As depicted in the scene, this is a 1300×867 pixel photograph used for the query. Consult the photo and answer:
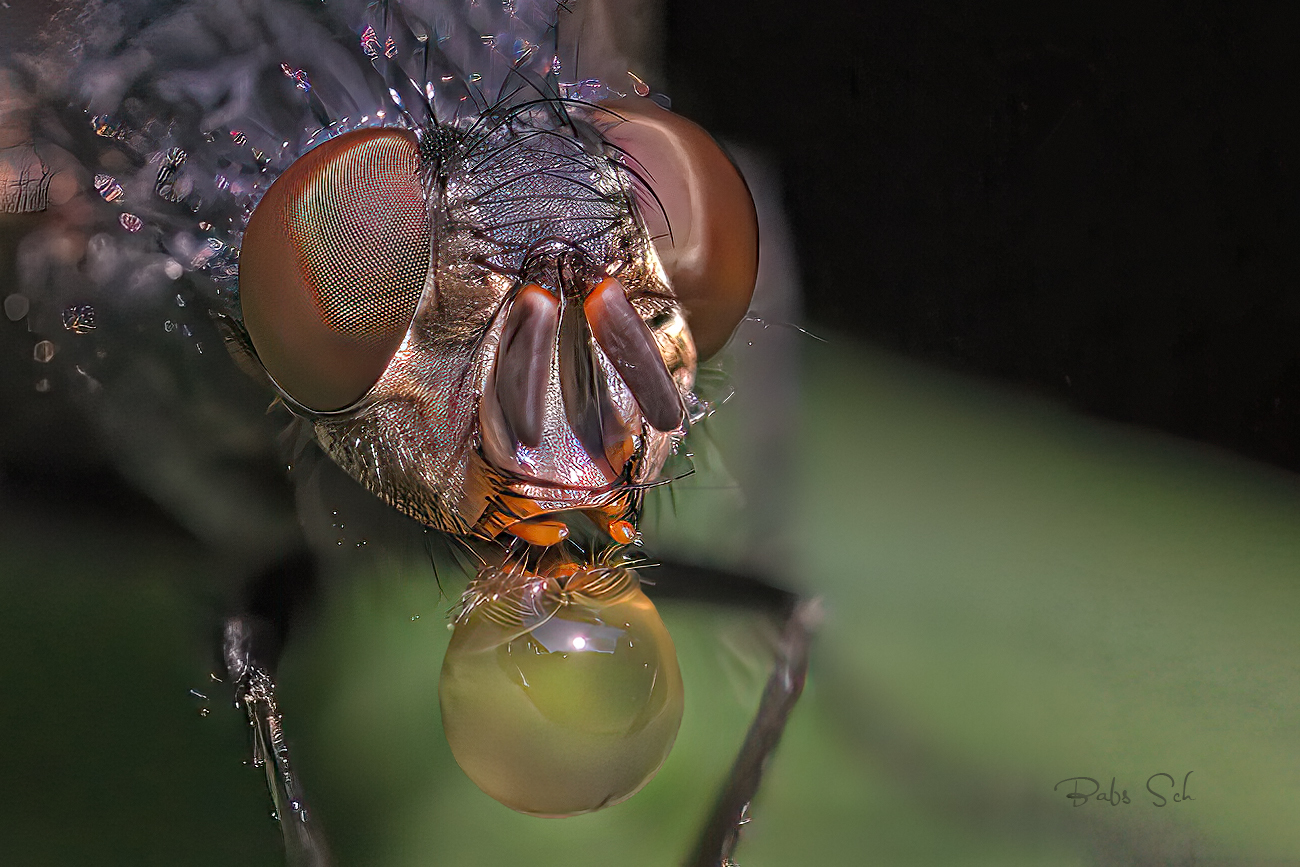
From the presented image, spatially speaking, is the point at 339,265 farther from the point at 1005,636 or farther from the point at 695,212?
the point at 1005,636

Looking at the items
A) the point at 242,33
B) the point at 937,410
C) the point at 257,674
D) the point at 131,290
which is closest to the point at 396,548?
the point at 257,674

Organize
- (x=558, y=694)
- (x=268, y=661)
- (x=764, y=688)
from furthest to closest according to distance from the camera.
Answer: (x=764, y=688), (x=268, y=661), (x=558, y=694)

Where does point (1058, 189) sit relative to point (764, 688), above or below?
above

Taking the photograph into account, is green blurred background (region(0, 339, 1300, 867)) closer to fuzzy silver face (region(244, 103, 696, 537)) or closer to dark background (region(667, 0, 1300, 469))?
dark background (region(667, 0, 1300, 469))

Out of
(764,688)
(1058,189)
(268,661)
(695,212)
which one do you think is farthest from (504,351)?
(1058,189)

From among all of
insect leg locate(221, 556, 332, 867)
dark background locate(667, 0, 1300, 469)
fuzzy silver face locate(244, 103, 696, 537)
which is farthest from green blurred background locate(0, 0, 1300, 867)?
fuzzy silver face locate(244, 103, 696, 537)

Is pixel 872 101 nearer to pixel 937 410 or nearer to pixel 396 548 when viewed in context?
pixel 937 410
